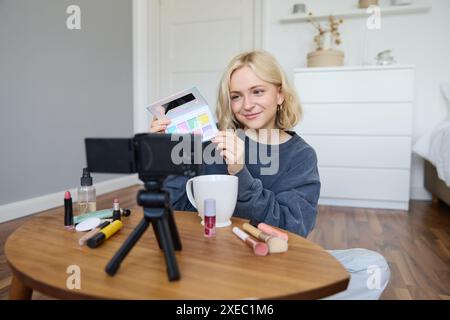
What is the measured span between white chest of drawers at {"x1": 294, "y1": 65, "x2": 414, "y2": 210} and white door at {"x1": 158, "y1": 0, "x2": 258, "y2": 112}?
0.84m

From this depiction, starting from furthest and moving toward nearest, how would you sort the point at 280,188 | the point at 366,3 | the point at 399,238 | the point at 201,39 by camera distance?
the point at 201,39 → the point at 366,3 → the point at 399,238 → the point at 280,188

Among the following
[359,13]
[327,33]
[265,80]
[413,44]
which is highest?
[359,13]

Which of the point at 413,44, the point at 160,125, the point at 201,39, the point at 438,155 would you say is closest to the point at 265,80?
the point at 160,125

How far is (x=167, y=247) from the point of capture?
424 millimetres

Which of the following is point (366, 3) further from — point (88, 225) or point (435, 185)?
point (88, 225)

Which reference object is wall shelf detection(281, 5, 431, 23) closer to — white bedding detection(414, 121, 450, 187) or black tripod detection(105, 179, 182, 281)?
white bedding detection(414, 121, 450, 187)

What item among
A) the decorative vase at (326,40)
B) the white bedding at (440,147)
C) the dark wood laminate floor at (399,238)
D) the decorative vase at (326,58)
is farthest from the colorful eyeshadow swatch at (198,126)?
the decorative vase at (326,40)

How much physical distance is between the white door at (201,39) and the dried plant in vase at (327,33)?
1.74 feet

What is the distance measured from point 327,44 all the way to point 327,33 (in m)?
0.08

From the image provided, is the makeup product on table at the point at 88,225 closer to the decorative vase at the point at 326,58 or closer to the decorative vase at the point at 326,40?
the decorative vase at the point at 326,58

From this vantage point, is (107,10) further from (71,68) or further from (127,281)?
(127,281)

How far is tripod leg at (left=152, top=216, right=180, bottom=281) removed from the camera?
40cm

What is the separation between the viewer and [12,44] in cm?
202

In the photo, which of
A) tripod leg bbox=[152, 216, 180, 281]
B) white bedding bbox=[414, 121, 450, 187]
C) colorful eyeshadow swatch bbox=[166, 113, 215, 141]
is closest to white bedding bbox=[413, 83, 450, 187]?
white bedding bbox=[414, 121, 450, 187]
